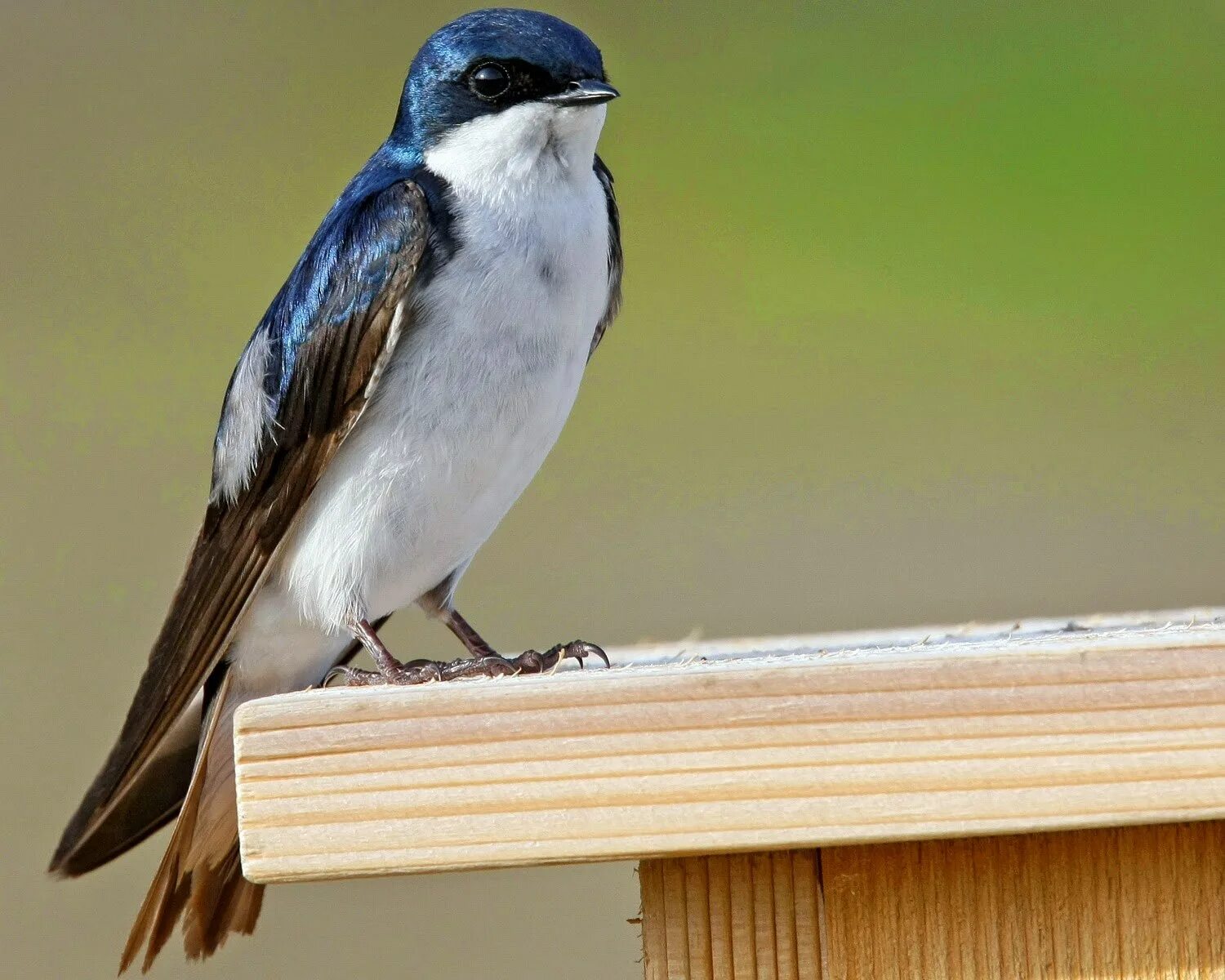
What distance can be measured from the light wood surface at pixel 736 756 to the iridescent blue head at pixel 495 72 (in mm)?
884

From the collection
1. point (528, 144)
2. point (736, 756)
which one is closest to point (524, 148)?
point (528, 144)

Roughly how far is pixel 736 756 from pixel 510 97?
994 mm

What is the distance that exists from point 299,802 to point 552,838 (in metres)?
0.17

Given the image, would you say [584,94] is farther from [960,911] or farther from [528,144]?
[960,911]

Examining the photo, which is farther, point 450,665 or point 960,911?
point 450,665

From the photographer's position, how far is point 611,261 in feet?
6.88

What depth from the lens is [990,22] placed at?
655cm

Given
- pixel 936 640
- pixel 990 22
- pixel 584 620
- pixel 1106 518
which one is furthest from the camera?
pixel 990 22

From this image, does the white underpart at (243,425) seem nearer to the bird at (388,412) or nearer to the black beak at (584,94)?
the bird at (388,412)

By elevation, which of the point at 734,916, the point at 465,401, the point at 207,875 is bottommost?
the point at 734,916

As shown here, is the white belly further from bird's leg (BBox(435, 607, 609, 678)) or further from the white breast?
bird's leg (BBox(435, 607, 609, 678))

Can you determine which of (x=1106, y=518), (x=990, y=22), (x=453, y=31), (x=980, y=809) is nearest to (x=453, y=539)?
(x=453, y=31)

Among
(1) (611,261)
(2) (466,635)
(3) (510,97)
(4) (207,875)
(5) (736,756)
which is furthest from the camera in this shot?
(2) (466,635)

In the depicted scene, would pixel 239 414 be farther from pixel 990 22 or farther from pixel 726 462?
pixel 990 22
